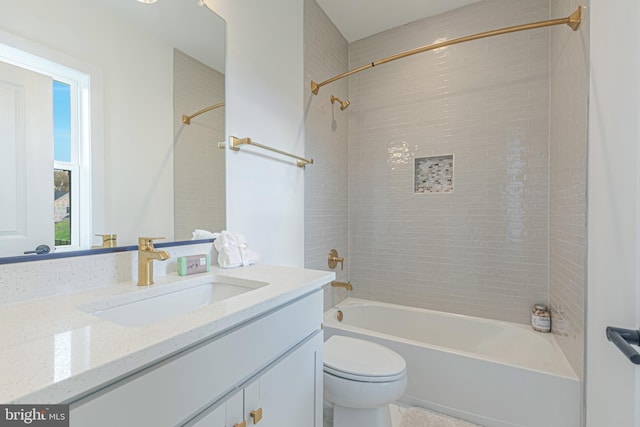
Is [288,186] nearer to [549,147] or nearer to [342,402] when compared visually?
[342,402]

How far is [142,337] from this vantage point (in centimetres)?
56

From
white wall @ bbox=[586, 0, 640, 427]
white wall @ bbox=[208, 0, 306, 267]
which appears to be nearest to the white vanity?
white wall @ bbox=[208, 0, 306, 267]

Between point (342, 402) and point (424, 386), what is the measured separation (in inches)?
25.9

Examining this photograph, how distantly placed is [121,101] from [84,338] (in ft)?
2.66

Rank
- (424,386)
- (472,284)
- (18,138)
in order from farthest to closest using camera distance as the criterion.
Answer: (472,284)
(424,386)
(18,138)

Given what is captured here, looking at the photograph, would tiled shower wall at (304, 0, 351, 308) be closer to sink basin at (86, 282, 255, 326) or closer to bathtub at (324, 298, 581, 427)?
bathtub at (324, 298, 581, 427)

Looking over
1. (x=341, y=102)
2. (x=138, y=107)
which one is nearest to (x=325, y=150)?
(x=341, y=102)

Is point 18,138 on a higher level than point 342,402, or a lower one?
higher

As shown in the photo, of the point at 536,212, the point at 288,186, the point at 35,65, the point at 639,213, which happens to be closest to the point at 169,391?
the point at 35,65

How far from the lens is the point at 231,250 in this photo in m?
1.33

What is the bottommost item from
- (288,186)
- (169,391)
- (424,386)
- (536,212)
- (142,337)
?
(424,386)

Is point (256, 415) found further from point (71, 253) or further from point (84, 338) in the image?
point (71, 253)

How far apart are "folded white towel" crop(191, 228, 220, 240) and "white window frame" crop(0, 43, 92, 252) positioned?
40 cm

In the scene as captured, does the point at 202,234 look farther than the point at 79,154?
Yes
